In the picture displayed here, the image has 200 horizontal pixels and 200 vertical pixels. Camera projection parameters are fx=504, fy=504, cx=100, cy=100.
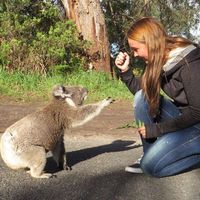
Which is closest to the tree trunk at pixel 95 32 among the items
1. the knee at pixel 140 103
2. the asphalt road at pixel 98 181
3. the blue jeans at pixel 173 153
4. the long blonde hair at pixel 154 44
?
the asphalt road at pixel 98 181

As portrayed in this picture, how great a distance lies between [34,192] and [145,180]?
115 centimetres

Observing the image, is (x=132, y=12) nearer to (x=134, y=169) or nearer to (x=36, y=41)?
(x=36, y=41)

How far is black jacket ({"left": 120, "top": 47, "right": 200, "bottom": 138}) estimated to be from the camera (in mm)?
4059

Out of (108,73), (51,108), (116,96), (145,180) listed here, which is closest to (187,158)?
(145,180)

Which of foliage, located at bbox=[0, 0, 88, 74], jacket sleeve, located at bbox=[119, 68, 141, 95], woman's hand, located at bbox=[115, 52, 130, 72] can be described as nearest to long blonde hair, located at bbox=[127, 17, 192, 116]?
woman's hand, located at bbox=[115, 52, 130, 72]

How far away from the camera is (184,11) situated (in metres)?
21.0

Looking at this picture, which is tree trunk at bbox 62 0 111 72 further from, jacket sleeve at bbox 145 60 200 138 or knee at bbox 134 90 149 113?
jacket sleeve at bbox 145 60 200 138

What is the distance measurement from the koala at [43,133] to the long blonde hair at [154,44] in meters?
1.42

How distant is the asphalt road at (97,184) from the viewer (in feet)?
14.9

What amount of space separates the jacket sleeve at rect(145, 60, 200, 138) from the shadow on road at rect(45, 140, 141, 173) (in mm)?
1494

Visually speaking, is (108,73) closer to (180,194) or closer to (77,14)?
(77,14)

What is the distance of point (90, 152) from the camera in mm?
6504

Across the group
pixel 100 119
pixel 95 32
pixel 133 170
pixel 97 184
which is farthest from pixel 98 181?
pixel 95 32

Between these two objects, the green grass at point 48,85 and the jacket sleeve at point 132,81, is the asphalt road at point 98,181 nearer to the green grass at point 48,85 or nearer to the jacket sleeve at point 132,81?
the jacket sleeve at point 132,81
